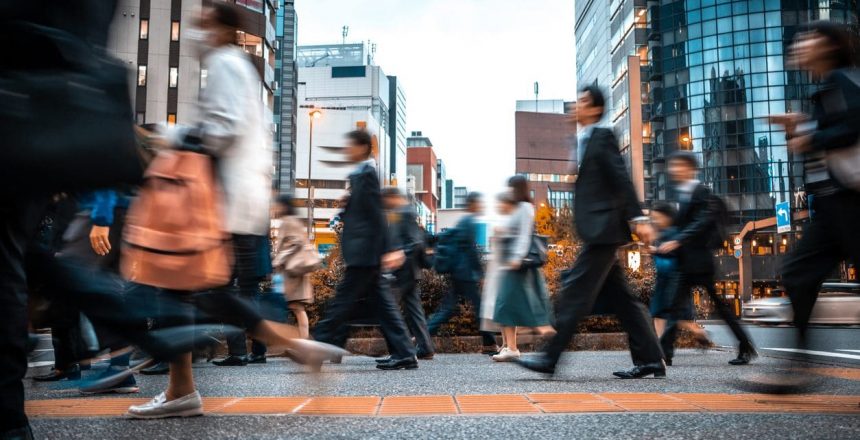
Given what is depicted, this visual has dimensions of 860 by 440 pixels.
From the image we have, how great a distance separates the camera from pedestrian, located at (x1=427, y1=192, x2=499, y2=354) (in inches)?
336

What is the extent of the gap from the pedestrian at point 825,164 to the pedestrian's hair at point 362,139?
314cm

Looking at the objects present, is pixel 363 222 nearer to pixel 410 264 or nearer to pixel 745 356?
pixel 410 264

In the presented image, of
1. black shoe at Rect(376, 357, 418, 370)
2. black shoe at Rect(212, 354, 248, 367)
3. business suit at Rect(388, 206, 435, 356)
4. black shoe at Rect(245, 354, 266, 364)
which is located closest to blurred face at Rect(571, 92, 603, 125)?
black shoe at Rect(376, 357, 418, 370)

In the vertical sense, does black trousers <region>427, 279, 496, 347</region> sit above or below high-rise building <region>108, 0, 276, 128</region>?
below

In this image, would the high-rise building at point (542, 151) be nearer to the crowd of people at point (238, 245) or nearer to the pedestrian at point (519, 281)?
the pedestrian at point (519, 281)

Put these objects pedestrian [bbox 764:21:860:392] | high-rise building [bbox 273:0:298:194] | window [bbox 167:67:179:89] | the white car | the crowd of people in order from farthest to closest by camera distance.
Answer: high-rise building [bbox 273:0:298:194] → window [bbox 167:67:179:89] → the white car → pedestrian [bbox 764:21:860:392] → the crowd of people

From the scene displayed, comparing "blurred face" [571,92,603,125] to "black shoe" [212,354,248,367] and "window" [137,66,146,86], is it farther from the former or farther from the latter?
"window" [137,66,146,86]

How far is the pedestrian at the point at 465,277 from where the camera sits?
336 inches

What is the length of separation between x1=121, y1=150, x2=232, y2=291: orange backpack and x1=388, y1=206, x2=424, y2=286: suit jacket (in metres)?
4.73

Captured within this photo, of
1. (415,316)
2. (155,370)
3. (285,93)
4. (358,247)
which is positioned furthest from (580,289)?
(285,93)

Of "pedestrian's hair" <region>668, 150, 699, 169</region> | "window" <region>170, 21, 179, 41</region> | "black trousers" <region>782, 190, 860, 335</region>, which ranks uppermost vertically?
"window" <region>170, 21, 179, 41</region>

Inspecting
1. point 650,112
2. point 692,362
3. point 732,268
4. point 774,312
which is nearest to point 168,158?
point 692,362

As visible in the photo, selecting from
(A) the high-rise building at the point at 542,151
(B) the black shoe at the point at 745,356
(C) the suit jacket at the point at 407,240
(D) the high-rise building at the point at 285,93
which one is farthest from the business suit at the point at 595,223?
(A) the high-rise building at the point at 542,151

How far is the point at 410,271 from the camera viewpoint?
26.0 feet
